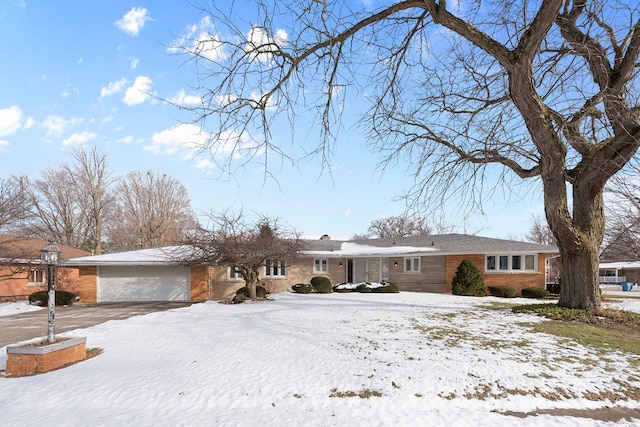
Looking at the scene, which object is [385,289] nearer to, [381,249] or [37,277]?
[381,249]

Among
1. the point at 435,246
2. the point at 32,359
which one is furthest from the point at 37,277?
the point at 435,246

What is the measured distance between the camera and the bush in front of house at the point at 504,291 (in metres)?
19.9

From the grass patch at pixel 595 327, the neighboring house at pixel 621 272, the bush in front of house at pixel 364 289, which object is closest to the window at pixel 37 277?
the bush in front of house at pixel 364 289

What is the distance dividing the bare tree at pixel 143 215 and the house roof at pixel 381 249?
1614 centimetres

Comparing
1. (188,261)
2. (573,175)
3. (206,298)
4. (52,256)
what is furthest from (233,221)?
(573,175)

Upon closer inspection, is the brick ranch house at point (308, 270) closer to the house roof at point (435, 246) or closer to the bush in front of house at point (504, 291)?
the house roof at point (435, 246)

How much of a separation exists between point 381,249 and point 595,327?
15.7 meters

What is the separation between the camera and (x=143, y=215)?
38.1 metres

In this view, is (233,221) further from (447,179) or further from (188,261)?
(447,179)

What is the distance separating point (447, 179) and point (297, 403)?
335 inches

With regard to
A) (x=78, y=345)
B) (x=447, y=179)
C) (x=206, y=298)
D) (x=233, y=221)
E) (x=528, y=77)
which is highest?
(x=528, y=77)

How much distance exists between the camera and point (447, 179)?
11.4m

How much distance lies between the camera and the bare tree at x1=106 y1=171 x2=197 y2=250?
3791 centimetres

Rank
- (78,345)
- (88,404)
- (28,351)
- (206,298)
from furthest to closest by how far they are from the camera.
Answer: (206,298), (78,345), (28,351), (88,404)
